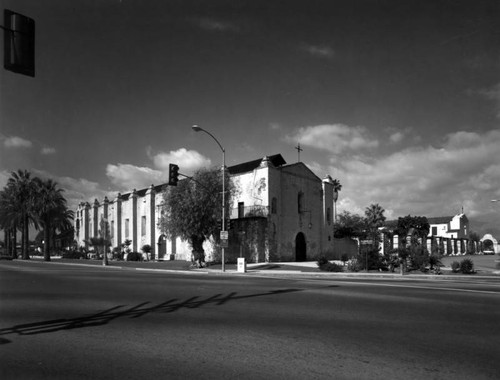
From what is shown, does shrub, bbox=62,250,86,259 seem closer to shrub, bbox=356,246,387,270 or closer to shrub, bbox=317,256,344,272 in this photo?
shrub, bbox=317,256,344,272

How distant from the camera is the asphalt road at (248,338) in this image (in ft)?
18.7

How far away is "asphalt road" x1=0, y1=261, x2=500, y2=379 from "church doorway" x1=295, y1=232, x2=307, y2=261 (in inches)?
1341

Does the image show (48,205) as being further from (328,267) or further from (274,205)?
(328,267)

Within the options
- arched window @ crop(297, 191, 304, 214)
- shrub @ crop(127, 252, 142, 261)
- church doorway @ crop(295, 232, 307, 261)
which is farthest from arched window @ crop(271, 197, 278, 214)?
shrub @ crop(127, 252, 142, 261)

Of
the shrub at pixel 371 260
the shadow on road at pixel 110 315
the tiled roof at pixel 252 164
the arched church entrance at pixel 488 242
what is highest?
the tiled roof at pixel 252 164

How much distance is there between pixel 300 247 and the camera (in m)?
47.7

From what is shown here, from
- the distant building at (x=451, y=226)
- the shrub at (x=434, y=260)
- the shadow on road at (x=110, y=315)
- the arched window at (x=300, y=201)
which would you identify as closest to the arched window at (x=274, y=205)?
the arched window at (x=300, y=201)

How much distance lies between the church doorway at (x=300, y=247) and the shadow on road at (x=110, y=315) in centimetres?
3345

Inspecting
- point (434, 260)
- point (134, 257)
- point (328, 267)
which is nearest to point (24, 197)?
point (134, 257)

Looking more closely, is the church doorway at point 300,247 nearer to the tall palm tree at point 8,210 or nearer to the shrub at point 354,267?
the shrub at point 354,267

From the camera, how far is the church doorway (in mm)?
47062

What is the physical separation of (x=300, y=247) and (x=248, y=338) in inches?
1606

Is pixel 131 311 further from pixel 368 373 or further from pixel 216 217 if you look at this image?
pixel 216 217

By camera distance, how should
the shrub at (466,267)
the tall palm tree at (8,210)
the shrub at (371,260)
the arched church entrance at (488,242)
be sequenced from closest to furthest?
1. the shrub at (466,267)
2. the shrub at (371,260)
3. the tall palm tree at (8,210)
4. the arched church entrance at (488,242)
